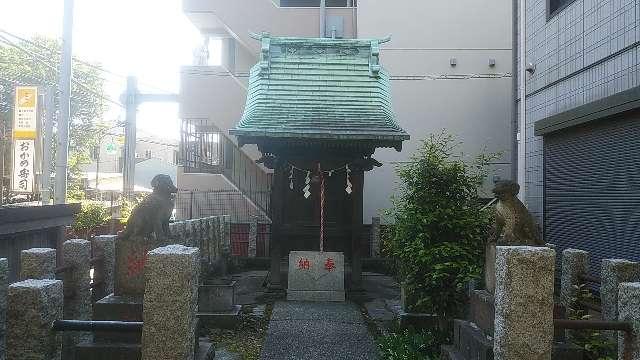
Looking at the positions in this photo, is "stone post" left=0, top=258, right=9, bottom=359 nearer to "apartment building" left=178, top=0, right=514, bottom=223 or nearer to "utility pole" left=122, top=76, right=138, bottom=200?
"apartment building" left=178, top=0, right=514, bottom=223

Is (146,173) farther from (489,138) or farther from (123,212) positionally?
(489,138)

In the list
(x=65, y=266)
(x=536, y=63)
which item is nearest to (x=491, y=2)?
(x=536, y=63)

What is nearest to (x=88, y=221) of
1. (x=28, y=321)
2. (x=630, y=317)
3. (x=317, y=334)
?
(x=317, y=334)

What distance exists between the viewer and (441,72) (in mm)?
17672

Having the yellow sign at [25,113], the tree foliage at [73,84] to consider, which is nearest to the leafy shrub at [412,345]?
the yellow sign at [25,113]

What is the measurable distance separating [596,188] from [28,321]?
881cm

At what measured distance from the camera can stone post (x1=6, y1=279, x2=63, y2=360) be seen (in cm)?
405

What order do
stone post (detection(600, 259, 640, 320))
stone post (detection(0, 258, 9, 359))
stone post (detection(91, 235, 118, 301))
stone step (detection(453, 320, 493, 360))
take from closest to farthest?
stone post (detection(0, 258, 9, 359))
stone step (detection(453, 320, 493, 360))
stone post (detection(600, 259, 640, 320))
stone post (detection(91, 235, 118, 301))

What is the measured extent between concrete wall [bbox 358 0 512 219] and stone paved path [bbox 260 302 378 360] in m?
8.08

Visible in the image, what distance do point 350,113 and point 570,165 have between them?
A: 15.6 ft

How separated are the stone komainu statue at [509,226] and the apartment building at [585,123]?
335cm

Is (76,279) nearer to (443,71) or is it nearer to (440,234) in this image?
(440,234)

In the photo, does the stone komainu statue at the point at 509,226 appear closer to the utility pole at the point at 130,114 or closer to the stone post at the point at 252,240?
the stone post at the point at 252,240

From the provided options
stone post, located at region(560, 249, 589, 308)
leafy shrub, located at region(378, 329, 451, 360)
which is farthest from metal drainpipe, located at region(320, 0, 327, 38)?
stone post, located at region(560, 249, 589, 308)
